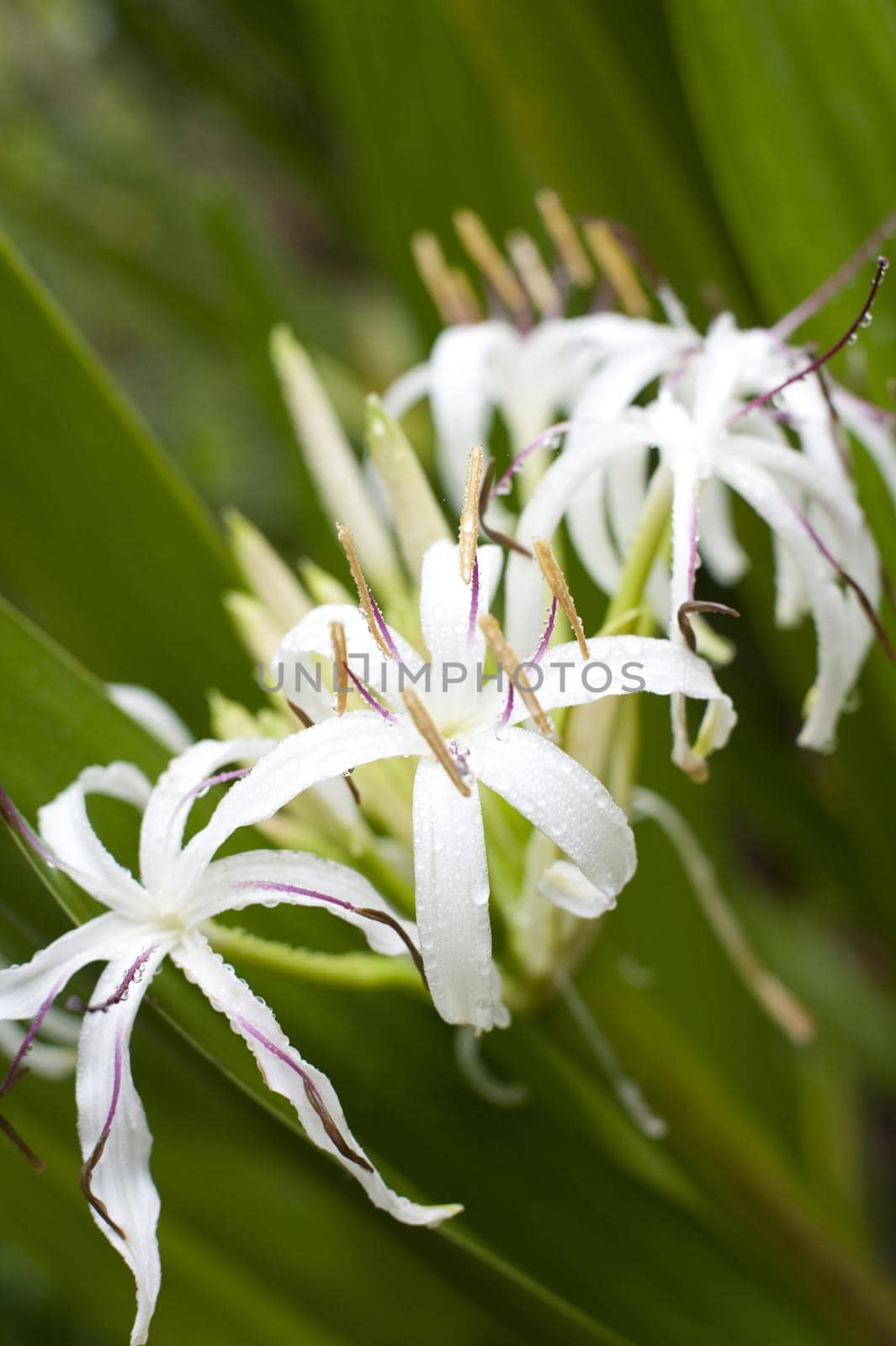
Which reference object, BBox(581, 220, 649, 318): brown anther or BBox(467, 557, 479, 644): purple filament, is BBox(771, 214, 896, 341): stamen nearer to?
BBox(581, 220, 649, 318): brown anther

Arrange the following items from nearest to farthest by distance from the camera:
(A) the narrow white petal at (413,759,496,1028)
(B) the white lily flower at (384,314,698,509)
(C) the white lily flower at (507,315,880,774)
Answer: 1. (A) the narrow white petal at (413,759,496,1028)
2. (C) the white lily flower at (507,315,880,774)
3. (B) the white lily flower at (384,314,698,509)

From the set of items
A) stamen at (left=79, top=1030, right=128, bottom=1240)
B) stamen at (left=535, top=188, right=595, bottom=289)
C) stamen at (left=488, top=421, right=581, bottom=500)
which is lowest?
stamen at (left=79, top=1030, right=128, bottom=1240)

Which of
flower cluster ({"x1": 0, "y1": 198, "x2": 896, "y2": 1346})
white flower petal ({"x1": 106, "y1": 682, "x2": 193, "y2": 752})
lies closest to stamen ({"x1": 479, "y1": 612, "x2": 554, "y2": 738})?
flower cluster ({"x1": 0, "y1": 198, "x2": 896, "y2": 1346})

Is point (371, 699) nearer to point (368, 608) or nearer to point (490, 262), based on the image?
point (368, 608)

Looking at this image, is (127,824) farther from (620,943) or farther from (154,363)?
(154,363)

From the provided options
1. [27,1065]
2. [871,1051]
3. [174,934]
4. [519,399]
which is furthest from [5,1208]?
[871,1051]

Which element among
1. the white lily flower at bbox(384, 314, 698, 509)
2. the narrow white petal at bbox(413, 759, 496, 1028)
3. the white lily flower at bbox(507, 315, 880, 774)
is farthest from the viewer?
the white lily flower at bbox(384, 314, 698, 509)

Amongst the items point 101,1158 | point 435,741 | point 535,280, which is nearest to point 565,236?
point 535,280

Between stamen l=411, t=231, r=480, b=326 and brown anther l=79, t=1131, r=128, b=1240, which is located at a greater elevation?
stamen l=411, t=231, r=480, b=326
